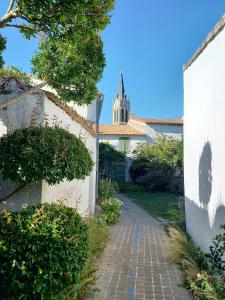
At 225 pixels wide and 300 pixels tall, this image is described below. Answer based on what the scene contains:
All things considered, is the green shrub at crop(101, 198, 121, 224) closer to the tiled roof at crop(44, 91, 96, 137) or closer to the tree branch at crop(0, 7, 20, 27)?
the tiled roof at crop(44, 91, 96, 137)

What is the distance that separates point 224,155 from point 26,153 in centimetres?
351

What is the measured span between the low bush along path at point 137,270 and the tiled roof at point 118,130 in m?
23.1

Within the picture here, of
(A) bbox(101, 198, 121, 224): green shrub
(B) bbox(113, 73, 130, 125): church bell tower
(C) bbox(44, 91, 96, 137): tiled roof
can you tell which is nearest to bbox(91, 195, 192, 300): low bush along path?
(A) bbox(101, 198, 121, 224): green shrub

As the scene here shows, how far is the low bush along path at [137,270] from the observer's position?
228 inches

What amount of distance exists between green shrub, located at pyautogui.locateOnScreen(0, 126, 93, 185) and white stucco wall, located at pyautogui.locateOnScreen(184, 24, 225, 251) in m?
2.95

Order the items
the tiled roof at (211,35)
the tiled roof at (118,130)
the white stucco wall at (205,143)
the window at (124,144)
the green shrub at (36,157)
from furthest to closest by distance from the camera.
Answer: the tiled roof at (118,130)
the window at (124,144)
the white stucco wall at (205,143)
the tiled roof at (211,35)
the green shrub at (36,157)

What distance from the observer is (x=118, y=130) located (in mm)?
35094

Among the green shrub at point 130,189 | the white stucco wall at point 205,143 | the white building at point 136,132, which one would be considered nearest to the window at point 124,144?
the white building at point 136,132

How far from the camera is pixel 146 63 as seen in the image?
1750 cm

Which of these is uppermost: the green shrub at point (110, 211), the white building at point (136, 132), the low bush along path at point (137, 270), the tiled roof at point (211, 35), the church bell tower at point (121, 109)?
the church bell tower at point (121, 109)

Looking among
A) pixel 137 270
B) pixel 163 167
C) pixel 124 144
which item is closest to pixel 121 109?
pixel 124 144

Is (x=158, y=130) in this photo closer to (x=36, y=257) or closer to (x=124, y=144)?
(x=124, y=144)

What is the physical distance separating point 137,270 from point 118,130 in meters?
28.4

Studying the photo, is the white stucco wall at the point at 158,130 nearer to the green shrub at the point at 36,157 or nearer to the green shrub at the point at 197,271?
the green shrub at the point at 197,271
